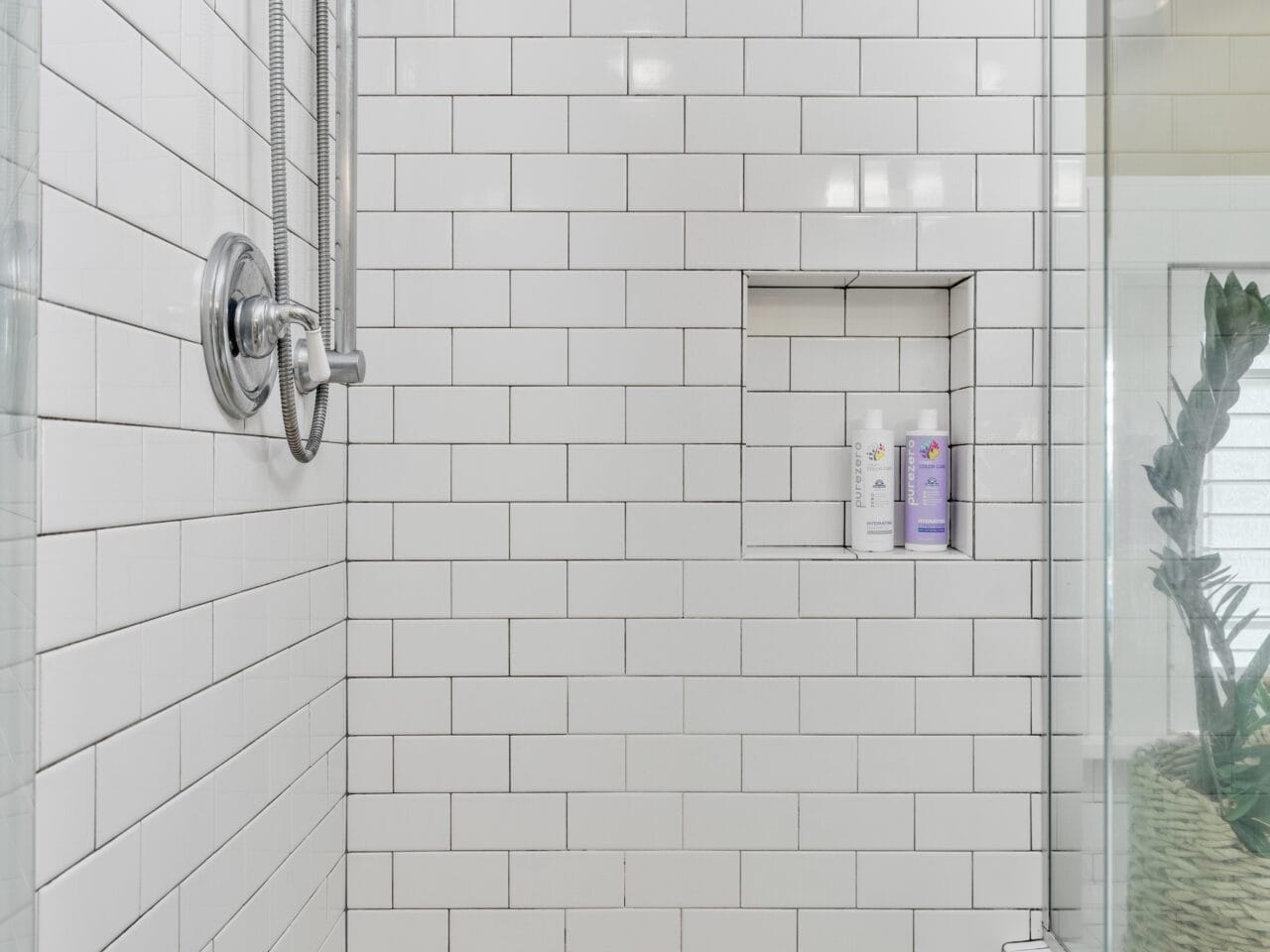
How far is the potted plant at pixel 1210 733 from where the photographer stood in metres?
1.00

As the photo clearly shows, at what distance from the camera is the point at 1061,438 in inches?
54.1

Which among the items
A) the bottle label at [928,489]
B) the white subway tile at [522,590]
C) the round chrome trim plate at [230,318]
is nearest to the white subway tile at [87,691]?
the round chrome trim plate at [230,318]

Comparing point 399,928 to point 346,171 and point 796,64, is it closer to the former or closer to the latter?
point 346,171

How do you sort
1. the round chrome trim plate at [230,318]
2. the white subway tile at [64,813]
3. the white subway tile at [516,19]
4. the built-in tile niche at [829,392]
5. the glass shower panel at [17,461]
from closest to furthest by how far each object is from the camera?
the glass shower panel at [17,461], the white subway tile at [64,813], the round chrome trim plate at [230,318], the white subway tile at [516,19], the built-in tile niche at [829,392]

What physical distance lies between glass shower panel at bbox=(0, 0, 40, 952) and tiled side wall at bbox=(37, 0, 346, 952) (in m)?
0.13

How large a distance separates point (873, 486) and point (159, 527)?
986 millimetres

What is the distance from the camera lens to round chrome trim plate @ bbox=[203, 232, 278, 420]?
0.92m

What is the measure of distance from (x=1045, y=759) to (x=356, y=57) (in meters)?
1.39

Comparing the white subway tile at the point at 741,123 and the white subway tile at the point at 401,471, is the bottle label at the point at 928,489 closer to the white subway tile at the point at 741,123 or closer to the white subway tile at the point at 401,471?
the white subway tile at the point at 741,123

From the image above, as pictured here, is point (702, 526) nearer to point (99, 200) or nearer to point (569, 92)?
point (569, 92)

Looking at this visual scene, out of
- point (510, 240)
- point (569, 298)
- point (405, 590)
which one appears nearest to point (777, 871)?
point (405, 590)

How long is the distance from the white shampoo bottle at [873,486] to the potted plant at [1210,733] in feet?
1.24

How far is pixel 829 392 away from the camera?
1520 mm

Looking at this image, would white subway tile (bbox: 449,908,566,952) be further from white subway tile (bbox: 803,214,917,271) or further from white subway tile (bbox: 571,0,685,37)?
white subway tile (bbox: 571,0,685,37)
